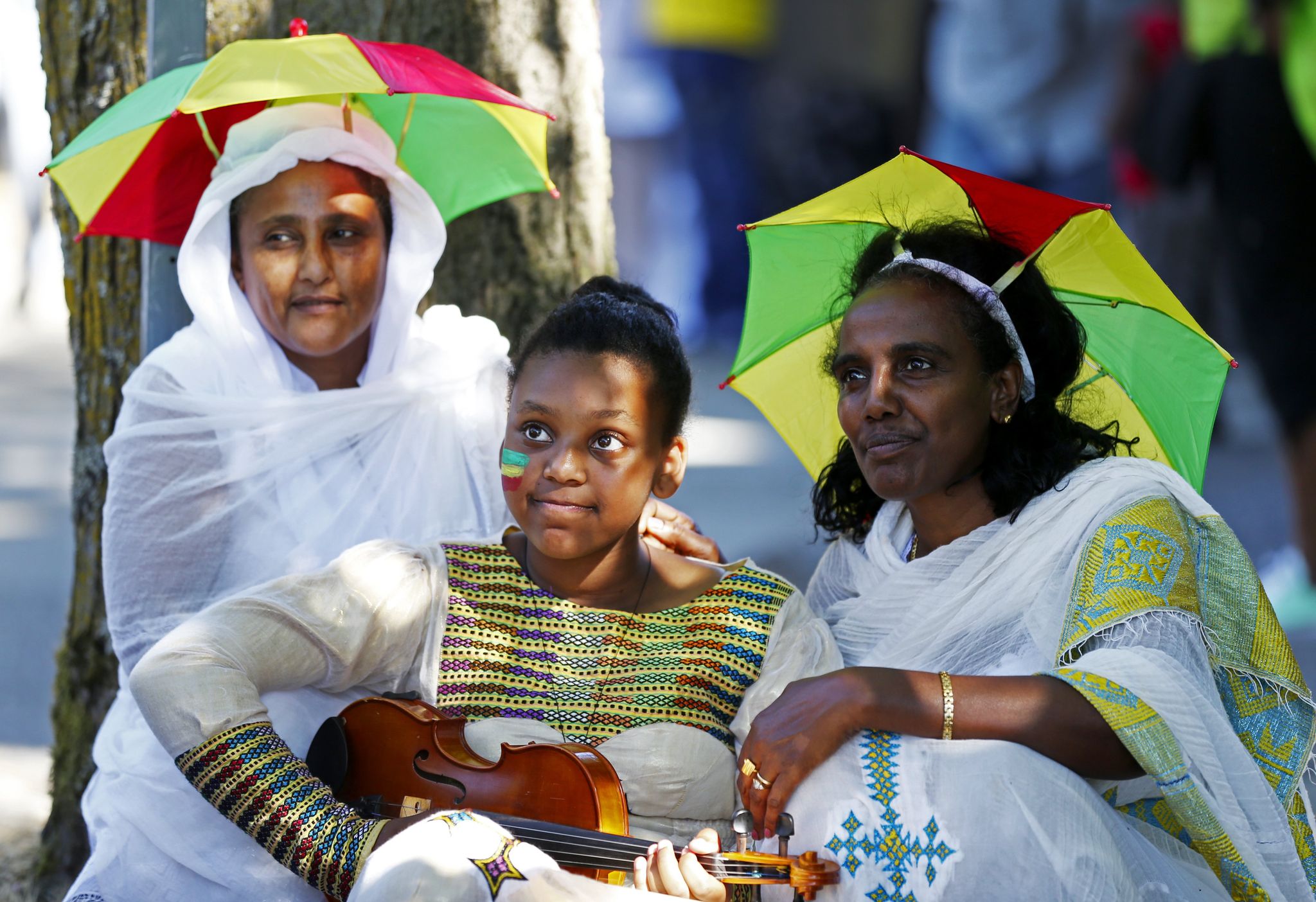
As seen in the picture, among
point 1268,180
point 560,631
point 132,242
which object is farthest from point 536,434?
point 1268,180

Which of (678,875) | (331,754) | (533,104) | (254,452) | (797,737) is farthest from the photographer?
(533,104)

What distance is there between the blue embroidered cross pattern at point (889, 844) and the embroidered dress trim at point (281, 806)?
0.86 meters

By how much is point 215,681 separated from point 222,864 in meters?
0.51

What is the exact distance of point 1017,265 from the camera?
320 centimetres

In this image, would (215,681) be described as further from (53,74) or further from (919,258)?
(53,74)

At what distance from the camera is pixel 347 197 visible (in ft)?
12.7

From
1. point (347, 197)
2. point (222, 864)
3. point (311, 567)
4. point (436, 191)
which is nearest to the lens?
point (222, 864)

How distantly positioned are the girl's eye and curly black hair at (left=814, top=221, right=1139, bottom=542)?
780 mm

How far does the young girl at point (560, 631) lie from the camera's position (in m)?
2.80

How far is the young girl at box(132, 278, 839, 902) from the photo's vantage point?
280 centimetres

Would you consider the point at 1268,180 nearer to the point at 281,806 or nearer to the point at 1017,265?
the point at 1017,265

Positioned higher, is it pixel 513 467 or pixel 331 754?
pixel 513 467

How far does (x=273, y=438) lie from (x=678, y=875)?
1.69m

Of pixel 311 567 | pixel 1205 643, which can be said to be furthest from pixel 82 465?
pixel 1205 643
